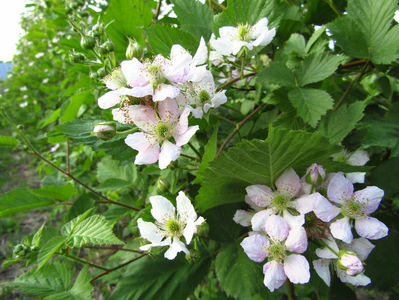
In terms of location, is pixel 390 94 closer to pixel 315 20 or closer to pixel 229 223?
pixel 315 20

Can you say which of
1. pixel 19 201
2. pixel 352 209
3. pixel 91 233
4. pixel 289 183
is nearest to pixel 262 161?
pixel 289 183

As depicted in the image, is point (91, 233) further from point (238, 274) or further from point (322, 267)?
point (322, 267)

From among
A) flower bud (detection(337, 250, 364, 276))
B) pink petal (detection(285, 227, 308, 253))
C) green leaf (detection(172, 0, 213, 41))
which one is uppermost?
green leaf (detection(172, 0, 213, 41))

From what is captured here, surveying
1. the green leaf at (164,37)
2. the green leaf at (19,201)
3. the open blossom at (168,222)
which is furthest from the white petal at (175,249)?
the green leaf at (19,201)

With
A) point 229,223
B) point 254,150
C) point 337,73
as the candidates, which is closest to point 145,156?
point 254,150

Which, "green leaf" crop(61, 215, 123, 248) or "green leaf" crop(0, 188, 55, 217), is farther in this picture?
"green leaf" crop(0, 188, 55, 217)

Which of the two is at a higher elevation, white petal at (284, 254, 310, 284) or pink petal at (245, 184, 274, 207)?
pink petal at (245, 184, 274, 207)

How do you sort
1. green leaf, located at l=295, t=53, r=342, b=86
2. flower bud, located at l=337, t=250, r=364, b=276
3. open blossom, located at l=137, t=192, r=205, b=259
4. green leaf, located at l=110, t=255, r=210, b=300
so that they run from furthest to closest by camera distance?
green leaf, located at l=110, t=255, r=210, b=300 < green leaf, located at l=295, t=53, r=342, b=86 < open blossom, located at l=137, t=192, r=205, b=259 < flower bud, located at l=337, t=250, r=364, b=276

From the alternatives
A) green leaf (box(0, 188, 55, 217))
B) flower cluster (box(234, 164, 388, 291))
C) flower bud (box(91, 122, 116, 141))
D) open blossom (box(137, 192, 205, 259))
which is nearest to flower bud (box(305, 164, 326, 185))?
flower cluster (box(234, 164, 388, 291))

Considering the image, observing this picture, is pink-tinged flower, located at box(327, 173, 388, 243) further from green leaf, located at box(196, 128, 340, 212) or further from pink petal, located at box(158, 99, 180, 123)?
pink petal, located at box(158, 99, 180, 123)
